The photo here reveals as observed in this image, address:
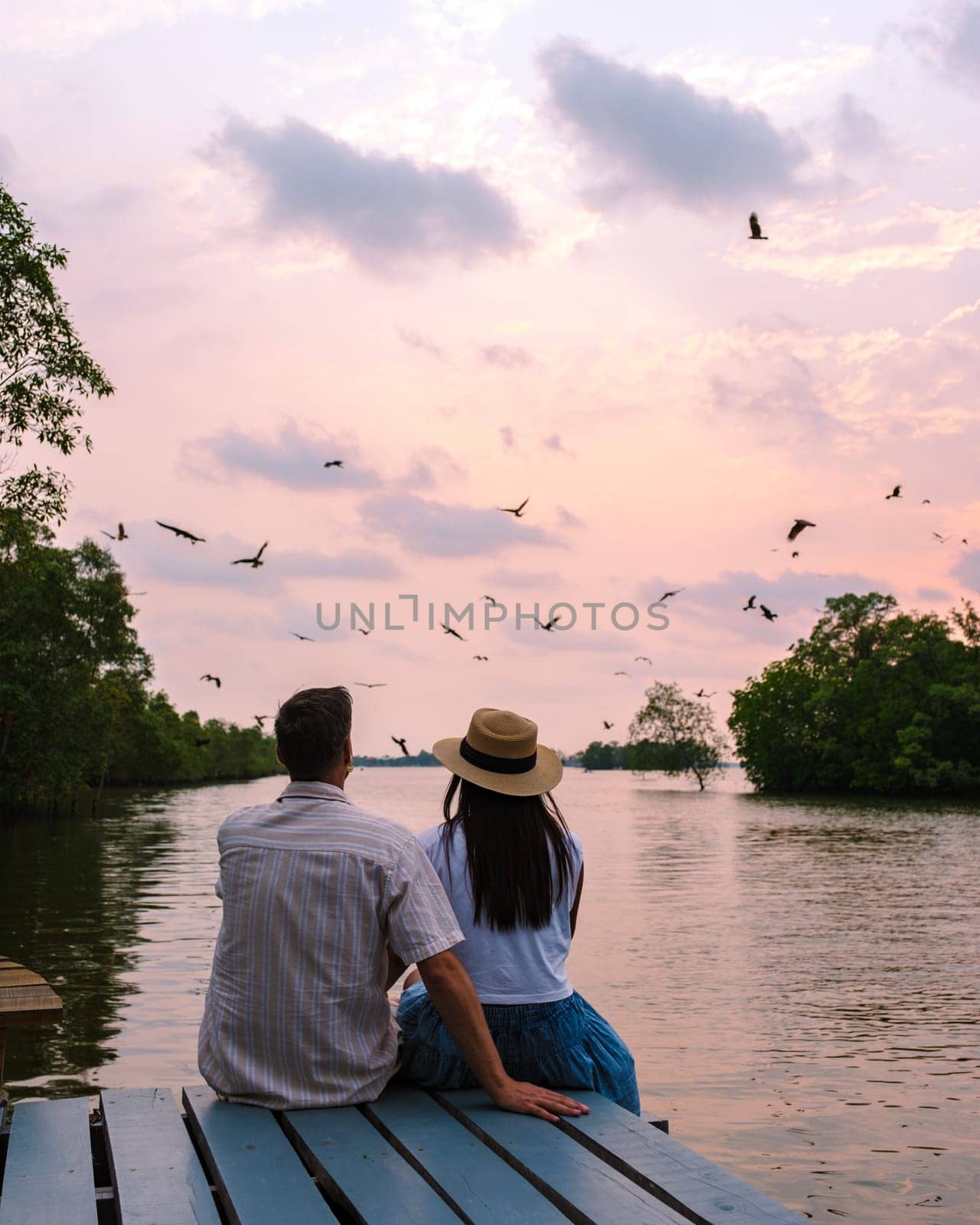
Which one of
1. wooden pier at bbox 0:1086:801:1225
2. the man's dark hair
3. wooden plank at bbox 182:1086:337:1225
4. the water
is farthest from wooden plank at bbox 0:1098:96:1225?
the water

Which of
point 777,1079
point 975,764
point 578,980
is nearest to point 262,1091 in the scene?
point 777,1079

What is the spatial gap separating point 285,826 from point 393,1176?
1.10 meters

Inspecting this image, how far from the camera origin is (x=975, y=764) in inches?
3442

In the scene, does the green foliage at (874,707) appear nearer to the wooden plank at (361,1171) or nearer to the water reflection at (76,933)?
the water reflection at (76,933)

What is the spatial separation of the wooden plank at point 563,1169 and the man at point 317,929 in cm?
13

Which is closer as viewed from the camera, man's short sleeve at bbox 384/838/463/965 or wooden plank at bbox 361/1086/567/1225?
wooden plank at bbox 361/1086/567/1225

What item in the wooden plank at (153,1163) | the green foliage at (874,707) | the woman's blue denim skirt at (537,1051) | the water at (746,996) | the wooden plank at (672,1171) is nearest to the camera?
the wooden plank at (672,1171)

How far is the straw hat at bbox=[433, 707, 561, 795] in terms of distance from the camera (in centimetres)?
429

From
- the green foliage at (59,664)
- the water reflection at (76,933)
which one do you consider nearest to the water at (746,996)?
the water reflection at (76,933)

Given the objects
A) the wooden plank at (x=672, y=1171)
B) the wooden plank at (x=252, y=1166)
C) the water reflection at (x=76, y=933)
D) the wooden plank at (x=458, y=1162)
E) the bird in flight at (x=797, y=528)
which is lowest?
the water reflection at (x=76, y=933)

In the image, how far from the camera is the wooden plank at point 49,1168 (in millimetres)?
3066

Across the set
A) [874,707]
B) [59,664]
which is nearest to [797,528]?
[59,664]

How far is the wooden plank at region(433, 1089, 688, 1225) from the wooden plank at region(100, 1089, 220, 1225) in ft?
2.60

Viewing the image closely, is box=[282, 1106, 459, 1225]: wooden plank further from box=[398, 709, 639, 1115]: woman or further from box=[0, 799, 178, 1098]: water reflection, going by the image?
box=[0, 799, 178, 1098]: water reflection
